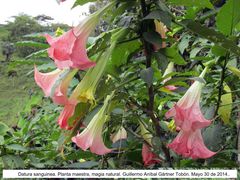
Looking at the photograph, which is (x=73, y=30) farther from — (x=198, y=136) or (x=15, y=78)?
(x=15, y=78)

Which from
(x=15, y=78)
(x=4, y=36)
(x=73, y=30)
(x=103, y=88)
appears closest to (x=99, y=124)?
(x=103, y=88)

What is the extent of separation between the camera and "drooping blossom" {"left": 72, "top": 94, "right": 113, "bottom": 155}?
2.47 feet

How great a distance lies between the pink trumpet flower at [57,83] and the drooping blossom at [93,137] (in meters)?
0.08

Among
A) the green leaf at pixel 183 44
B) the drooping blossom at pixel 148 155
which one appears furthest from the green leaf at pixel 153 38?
the green leaf at pixel 183 44

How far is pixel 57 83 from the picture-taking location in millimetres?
738

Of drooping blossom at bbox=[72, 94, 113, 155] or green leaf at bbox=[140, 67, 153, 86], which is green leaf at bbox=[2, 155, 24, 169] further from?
green leaf at bbox=[140, 67, 153, 86]

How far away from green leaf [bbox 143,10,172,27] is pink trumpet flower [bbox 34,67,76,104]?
168mm

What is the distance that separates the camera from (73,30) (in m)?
0.72

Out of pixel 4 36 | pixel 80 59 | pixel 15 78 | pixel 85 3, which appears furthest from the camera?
pixel 4 36

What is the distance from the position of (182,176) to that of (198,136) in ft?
0.35

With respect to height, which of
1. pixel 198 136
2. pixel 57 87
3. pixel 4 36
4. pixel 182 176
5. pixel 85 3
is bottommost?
pixel 4 36

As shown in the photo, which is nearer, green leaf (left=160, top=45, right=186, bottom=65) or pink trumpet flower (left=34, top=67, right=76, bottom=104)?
pink trumpet flower (left=34, top=67, right=76, bottom=104)

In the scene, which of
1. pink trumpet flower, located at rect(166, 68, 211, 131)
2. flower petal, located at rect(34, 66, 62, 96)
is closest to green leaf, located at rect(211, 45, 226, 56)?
pink trumpet flower, located at rect(166, 68, 211, 131)

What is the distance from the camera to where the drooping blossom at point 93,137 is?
0.75 metres
